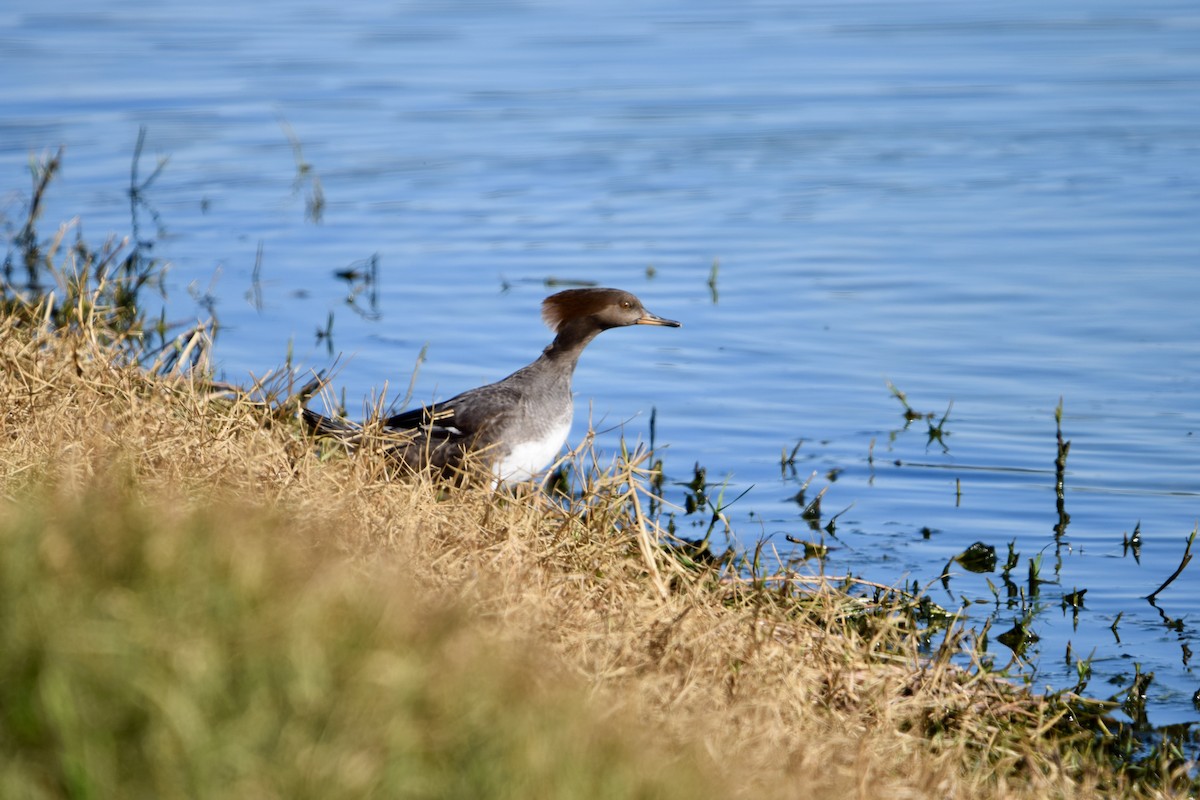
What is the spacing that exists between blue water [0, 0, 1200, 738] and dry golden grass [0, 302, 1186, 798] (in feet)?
4.31

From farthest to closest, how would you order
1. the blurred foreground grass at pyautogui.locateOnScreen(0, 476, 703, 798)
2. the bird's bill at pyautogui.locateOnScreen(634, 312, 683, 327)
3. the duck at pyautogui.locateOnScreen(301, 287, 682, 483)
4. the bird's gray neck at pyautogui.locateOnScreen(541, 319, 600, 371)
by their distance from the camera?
the bird's bill at pyautogui.locateOnScreen(634, 312, 683, 327) < the bird's gray neck at pyautogui.locateOnScreen(541, 319, 600, 371) < the duck at pyautogui.locateOnScreen(301, 287, 682, 483) < the blurred foreground grass at pyautogui.locateOnScreen(0, 476, 703, 798)

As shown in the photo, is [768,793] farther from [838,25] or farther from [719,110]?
[838,25]

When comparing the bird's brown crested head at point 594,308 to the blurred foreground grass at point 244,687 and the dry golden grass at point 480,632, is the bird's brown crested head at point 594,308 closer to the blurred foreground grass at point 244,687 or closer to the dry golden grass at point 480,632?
the dry golden grass at point 480,632

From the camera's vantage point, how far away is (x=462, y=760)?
9.59 feet

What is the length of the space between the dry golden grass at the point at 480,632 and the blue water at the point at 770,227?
1.31 metres

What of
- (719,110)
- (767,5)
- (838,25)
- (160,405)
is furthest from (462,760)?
(767,5)

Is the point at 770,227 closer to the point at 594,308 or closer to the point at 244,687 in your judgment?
the point at 594,308

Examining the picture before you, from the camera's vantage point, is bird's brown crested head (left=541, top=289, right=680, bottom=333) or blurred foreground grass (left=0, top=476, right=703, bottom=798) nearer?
blurred foreground grass (left=0, top=476, right=703, bottom=798)

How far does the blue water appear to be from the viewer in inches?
304

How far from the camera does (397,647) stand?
10.2 feet

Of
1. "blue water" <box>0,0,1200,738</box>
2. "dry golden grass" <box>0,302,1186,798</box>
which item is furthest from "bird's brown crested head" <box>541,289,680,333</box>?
"dry golden grass" <box>0,302,1186,798</box>

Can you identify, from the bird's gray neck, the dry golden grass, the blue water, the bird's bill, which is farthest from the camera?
the blue water

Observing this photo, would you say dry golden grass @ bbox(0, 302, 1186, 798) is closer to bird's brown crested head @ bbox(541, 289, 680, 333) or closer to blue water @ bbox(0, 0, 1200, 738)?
blue water @ bbox(0, 0, 1200, 738)

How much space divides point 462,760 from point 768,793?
0.69m
